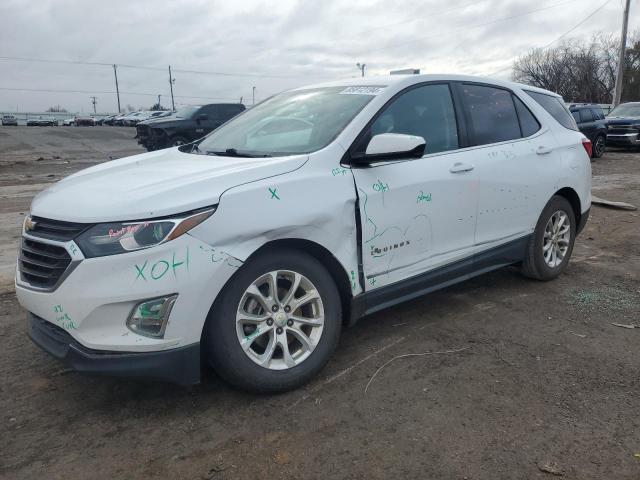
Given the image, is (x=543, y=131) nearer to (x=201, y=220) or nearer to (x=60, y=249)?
(x=201, y=220)

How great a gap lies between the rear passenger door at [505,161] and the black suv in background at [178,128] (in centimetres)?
1387

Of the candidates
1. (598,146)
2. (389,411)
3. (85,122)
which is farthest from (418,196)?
(85,122)

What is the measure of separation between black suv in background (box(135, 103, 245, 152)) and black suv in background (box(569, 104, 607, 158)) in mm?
10758

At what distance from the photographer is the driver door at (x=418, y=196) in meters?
3.31

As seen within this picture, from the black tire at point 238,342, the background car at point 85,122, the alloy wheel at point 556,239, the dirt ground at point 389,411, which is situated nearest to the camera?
the dirt ground at point 389,411

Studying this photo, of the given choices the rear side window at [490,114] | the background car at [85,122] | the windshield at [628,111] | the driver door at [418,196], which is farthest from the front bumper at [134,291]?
the background car at [85,122]

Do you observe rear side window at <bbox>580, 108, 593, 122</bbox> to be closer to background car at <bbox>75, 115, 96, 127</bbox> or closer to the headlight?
the headlight

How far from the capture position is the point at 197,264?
2578 mm

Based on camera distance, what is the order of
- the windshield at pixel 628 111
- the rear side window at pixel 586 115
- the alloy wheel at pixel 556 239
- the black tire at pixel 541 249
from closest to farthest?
the black tire at pixel 541 249
the alloy wheel at pixel 556 239
the rear side window at pixel 586 115
the windshield at pixel 628 111

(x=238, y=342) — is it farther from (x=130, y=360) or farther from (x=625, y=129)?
(x=625, y=129)

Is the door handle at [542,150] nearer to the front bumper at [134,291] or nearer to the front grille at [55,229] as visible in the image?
the front bumper at [134,291]

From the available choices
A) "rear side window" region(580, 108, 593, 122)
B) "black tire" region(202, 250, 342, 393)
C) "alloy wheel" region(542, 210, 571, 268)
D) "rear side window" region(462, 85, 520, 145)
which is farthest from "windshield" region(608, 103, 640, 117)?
"black tire" region(202, 250, 342, 393)

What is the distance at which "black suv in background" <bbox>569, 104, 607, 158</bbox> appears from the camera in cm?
1741

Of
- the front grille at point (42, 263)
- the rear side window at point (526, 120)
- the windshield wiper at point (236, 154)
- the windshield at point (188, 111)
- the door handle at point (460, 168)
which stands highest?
the windshield at point (188, 111)
